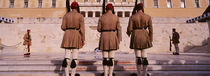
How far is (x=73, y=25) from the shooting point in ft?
12.7

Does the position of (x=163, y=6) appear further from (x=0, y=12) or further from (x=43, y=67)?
(x=0, y=12)

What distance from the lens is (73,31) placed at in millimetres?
3893

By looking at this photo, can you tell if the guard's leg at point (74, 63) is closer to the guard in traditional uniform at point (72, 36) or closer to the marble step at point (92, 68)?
the guard in traditional uniform at point (72, 36)

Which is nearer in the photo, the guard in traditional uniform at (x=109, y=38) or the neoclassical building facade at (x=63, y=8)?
the guard in traditional uniform at (x=109, y=38)

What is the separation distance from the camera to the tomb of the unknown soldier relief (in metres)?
3.91

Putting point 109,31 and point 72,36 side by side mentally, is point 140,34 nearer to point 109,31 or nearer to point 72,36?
point 109,31

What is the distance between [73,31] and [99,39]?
78cm

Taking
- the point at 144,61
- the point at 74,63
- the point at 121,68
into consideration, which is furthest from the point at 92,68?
the point at 144,61

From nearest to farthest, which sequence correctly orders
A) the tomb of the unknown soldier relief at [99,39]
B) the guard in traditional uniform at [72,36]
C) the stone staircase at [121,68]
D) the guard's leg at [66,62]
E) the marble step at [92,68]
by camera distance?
the guard's leg at [66,62], the guard in traditional uniform at [72,36], the tomb of the unknown soldier relief at [99,39], the stone staircase at [121,68], the marble step at [92,68]

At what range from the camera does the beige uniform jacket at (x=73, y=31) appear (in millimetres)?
3811

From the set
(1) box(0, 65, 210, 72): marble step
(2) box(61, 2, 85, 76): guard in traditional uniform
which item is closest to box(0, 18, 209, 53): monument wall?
(1) box(0, 65, 210, 72): marble step

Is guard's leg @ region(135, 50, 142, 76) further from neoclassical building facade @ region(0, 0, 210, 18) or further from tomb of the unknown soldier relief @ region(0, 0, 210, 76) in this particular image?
neoclassical building facade @ region(0, 0, 210, 18)

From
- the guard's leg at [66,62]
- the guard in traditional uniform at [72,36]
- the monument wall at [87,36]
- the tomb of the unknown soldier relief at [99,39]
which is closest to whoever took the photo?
the guard's leg at [66,62]

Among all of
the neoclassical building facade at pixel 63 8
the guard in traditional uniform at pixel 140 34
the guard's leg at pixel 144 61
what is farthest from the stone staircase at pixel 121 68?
the neoclassical building facade at pixel 63 8
